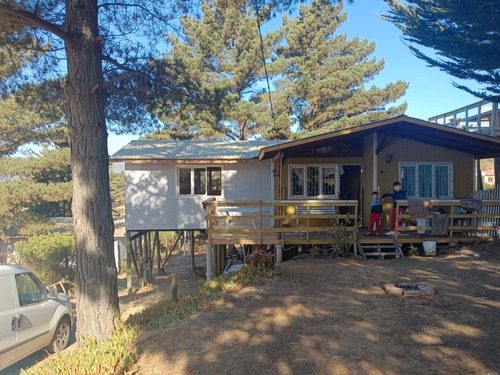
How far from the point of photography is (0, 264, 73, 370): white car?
5.81m

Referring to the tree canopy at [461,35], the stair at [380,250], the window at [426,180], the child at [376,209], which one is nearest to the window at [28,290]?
the stair at [380,250]

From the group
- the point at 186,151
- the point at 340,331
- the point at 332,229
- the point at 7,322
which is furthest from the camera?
the point at 186,151

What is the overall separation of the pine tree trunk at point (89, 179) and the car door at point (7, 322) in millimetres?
1228

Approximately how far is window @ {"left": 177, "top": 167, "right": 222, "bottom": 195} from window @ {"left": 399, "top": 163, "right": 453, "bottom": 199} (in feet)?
20.9

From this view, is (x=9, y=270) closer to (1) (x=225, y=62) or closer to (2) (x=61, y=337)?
(2) (x=61, y=337)

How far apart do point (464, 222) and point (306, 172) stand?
16.5 ft

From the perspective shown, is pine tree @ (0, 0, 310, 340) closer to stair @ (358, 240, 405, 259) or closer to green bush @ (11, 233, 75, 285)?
stair @ (358, 240, 405, 259)

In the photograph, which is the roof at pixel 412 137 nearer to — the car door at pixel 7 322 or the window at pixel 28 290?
the window at pixel 28 290

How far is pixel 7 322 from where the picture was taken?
5.79 meters

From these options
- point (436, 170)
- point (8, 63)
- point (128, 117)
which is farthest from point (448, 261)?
point (8, 63)

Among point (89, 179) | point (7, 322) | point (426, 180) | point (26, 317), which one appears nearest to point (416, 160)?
point (426, 180)

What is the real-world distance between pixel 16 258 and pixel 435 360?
19183 mm

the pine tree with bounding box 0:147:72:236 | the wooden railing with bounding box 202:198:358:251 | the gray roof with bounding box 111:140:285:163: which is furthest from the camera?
the pine tree with bounding box 0:147:72:236

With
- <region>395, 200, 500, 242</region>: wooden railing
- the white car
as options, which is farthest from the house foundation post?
the white car
